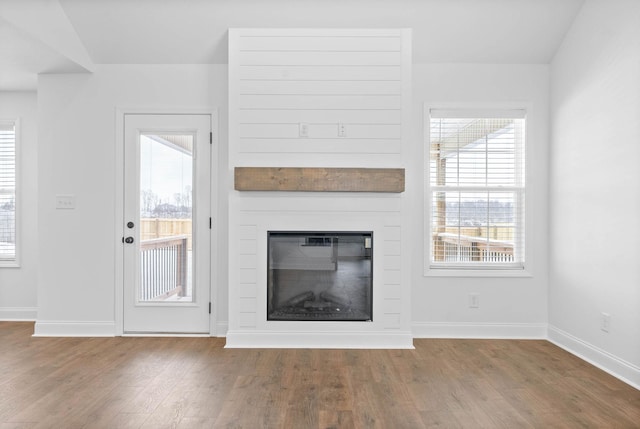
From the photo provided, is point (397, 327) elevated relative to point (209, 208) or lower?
lower

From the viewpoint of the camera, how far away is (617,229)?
2.91 m

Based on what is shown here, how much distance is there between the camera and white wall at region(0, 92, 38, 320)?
4.28 m

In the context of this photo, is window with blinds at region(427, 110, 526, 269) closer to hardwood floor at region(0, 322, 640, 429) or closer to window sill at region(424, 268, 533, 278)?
window sill at region(424, 268, 533, 278)

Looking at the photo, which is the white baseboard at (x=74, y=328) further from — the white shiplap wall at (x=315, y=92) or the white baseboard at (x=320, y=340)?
the white shiplap wall at (x=315, y=92)

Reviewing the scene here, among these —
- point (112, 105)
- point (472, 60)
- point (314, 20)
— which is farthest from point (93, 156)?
point (472, 60)

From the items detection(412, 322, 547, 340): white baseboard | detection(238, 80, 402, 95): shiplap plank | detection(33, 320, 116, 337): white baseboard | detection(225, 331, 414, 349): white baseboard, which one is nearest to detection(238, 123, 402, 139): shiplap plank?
detection(238, 80, 402, 95): shiplap plank

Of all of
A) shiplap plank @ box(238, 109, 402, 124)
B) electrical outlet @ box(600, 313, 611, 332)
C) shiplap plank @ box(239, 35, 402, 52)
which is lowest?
electrical outlet @ box(600, 313, 611, 332)

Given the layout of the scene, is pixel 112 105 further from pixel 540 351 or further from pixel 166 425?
pixel 540 351

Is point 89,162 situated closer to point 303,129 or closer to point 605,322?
point 303,129

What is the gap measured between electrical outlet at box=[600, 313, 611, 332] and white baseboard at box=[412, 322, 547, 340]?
783 millimetres

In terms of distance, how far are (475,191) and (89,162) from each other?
143 inches

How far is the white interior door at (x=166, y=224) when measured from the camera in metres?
3.83

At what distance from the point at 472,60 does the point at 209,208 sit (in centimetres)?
280

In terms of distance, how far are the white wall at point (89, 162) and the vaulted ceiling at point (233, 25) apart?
6.3 inches
